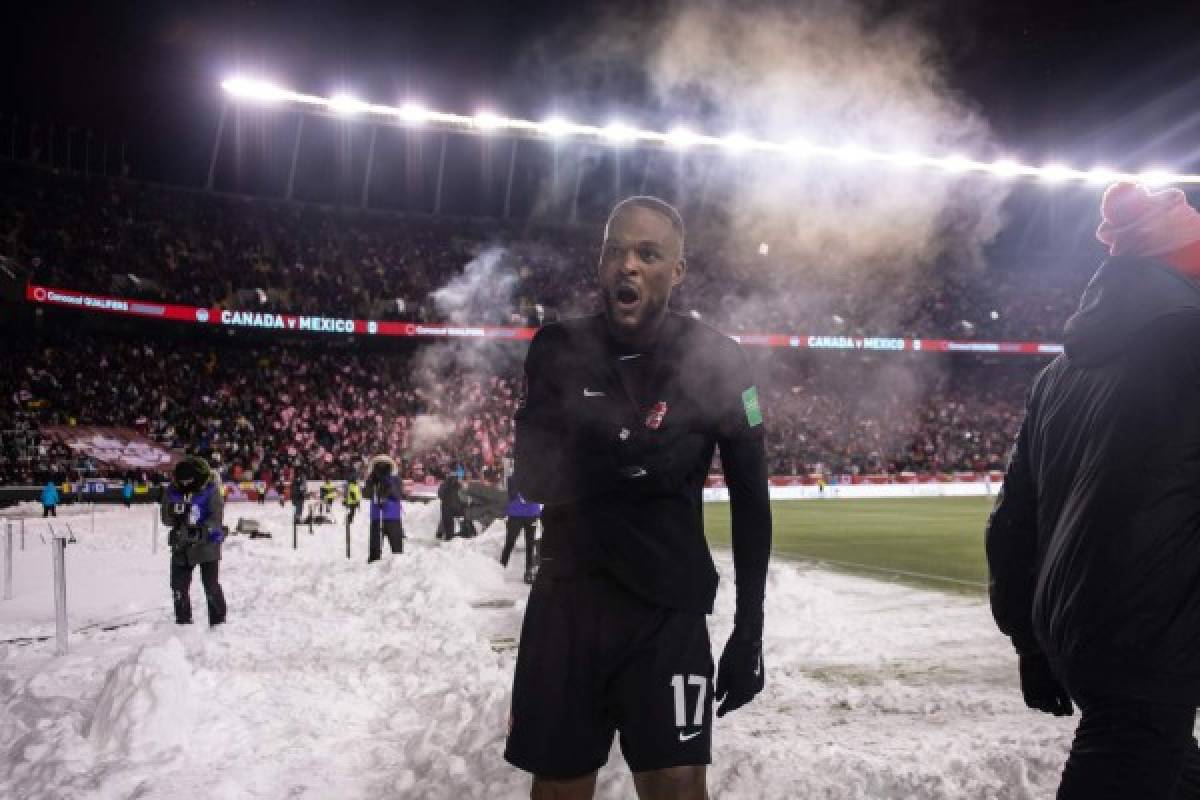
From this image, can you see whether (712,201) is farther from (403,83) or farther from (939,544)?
(939,544)

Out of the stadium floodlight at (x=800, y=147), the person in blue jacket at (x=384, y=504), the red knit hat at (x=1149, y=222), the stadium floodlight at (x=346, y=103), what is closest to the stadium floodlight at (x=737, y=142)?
the stadium floodlight at (x=800, y=147)

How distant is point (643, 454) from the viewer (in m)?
2.38

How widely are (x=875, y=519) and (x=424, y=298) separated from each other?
22752 millimetres

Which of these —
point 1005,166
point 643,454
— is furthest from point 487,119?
point 643,454

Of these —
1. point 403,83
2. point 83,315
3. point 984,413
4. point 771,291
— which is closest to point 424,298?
point 403,83

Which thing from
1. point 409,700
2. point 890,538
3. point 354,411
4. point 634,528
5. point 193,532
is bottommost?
point 890,538

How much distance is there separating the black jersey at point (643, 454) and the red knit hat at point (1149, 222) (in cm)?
98

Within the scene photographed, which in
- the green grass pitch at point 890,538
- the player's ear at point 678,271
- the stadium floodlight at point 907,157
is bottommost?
the green grass pitch at point 890,538

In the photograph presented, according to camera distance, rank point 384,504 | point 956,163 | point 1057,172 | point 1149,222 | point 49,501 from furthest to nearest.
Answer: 1. point 1057,172
2. point 956,163
3. point 49,501
4. point 384,504
5. point 1149,222

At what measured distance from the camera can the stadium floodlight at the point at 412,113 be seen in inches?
1427

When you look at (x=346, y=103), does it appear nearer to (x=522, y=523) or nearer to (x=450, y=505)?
(x=450, y=505)

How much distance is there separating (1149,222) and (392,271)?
38536 millimetres

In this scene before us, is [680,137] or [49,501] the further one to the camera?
[680,137]

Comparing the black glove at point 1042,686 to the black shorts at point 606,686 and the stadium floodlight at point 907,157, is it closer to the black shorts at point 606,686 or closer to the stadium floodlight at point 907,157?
the black shorts at point 606,686
